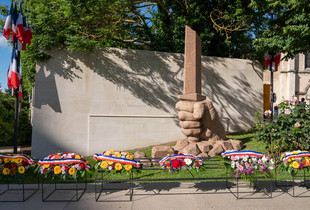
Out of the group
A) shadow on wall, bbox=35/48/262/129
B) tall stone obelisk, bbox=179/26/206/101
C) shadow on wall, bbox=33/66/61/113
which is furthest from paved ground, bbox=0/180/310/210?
shadow on wall, bbox=35/48/262/129

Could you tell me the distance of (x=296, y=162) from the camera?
4594mm

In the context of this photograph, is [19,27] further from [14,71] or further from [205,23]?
[205,23]

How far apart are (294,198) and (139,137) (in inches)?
276

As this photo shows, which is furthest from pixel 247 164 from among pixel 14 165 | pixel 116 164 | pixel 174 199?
pixel 14 165

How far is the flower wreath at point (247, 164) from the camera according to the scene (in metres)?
4.50

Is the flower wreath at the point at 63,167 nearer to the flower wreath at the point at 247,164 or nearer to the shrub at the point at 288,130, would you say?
the flower wreath at the point at 247,164

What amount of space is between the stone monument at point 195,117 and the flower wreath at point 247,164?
3.08 metres

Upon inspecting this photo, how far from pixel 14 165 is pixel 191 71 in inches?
241

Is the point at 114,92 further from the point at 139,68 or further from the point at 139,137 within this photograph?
the point at 139,137

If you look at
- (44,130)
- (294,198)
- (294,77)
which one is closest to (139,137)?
(44,130)

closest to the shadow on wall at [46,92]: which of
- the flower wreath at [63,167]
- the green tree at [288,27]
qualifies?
the flower wreath at [63,167]

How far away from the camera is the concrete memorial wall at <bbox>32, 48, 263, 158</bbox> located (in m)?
9.80

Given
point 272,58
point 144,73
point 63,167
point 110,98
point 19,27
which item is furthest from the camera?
point 272,58

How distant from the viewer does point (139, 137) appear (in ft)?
34.9
